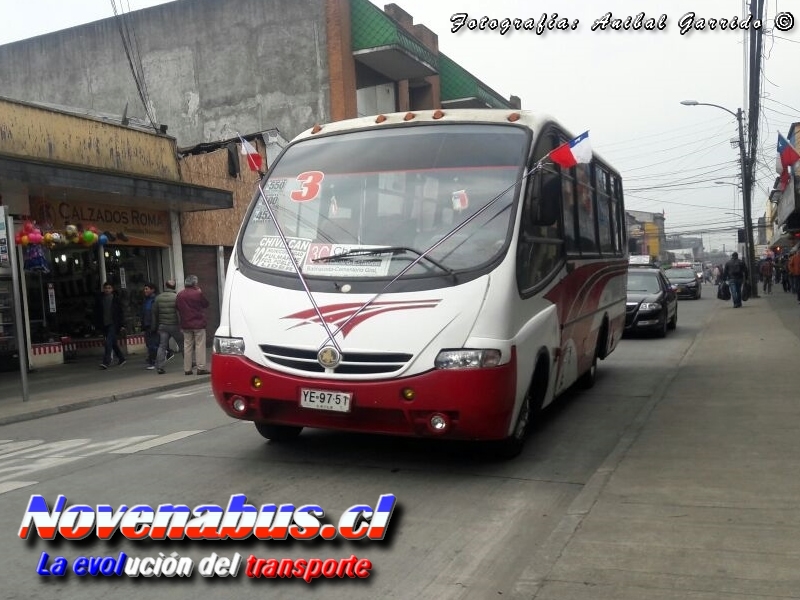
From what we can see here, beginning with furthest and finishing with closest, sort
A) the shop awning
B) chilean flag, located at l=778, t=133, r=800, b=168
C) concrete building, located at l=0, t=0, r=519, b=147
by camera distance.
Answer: concrete building, located at l=0, t=0, r=519, b=147, chilean flag, located at l=778, t=133, r=800, b=168, the shop awning

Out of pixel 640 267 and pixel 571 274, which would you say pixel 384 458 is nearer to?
pixel 571 274

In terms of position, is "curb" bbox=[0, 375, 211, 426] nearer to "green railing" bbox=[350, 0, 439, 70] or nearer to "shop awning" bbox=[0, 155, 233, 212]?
"shop awning" bbox=[0, 155, 233, 212]

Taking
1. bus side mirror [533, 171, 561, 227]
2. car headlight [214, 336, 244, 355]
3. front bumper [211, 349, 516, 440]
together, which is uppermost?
bus side mirror [533, 171, 561, 227]

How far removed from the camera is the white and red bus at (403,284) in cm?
552

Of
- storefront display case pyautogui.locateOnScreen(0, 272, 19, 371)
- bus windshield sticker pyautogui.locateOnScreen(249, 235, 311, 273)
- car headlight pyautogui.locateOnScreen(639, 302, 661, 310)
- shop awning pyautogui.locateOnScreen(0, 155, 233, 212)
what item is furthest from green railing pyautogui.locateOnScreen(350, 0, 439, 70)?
bus windshield sticker pyautogui.locateOnScreen(249, 235, 311, 273)

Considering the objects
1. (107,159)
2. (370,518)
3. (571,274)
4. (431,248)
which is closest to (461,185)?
(431,248)

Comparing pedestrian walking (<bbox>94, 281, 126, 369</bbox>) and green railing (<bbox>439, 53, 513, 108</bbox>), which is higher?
green railing (<bbox>439, 53, 513, 108</bbox>)

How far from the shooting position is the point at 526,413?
6.40m

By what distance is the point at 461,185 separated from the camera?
20.6 ft

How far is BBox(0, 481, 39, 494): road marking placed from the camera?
6.05 meters

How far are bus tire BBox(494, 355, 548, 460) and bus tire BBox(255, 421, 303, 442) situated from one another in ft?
6.04

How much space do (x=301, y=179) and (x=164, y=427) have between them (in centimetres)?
360

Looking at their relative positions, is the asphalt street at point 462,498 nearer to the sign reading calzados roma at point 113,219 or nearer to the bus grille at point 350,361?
the bus grille at point 350,361

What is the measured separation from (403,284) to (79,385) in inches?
377
